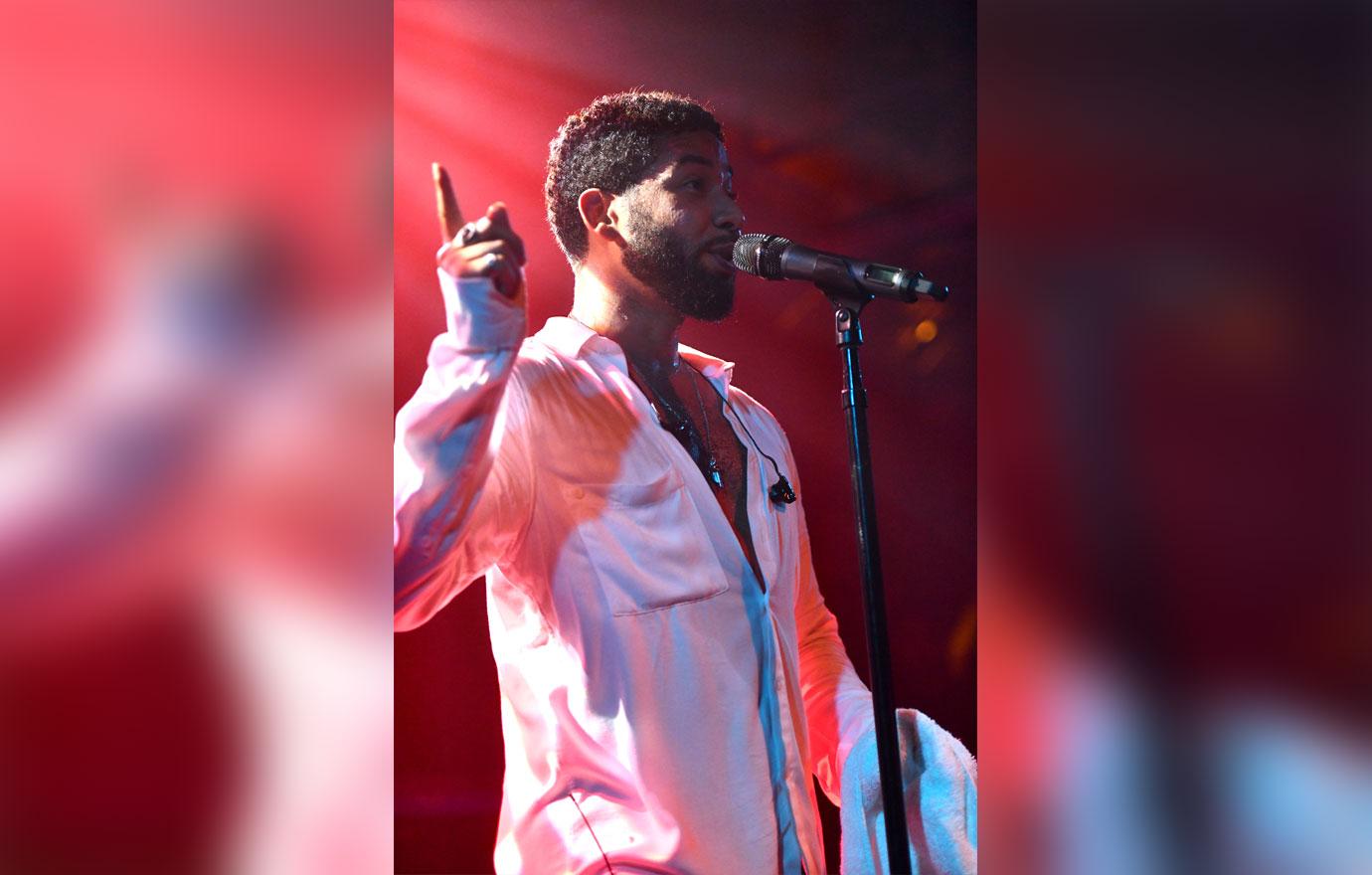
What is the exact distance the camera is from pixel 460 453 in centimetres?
167

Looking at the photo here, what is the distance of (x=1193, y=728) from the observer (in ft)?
7.31

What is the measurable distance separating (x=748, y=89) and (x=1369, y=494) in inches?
56.7

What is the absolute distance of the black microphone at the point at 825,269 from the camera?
1812 mm

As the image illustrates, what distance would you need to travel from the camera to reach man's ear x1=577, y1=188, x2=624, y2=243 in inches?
77.2

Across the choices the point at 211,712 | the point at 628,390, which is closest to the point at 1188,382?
the point at 628,390

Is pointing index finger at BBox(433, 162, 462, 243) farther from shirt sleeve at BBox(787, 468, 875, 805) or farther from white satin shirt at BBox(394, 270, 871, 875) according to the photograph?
shirt sleeve at BBox(787, 468, 875, 805)

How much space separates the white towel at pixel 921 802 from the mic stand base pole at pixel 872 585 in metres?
0.04

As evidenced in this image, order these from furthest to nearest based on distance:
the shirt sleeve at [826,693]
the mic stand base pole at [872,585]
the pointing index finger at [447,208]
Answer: the shirt sleeve at [826,693], the mic stand base pole at [872,585], the pointing index finger at [447,208]

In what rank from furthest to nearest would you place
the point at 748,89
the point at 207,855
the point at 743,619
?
the point at 748,89
the point at 743,619
the point at 207,855

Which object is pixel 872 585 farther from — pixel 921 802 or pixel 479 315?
pixel 479 315

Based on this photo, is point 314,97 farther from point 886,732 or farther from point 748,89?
point 886,732

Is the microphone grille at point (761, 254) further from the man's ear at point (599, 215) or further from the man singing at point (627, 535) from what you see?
the man's ear at point (599, 215)

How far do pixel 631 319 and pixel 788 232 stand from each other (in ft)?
1.24

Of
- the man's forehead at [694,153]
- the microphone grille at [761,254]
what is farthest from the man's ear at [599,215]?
the microphone grille at [761,254]
